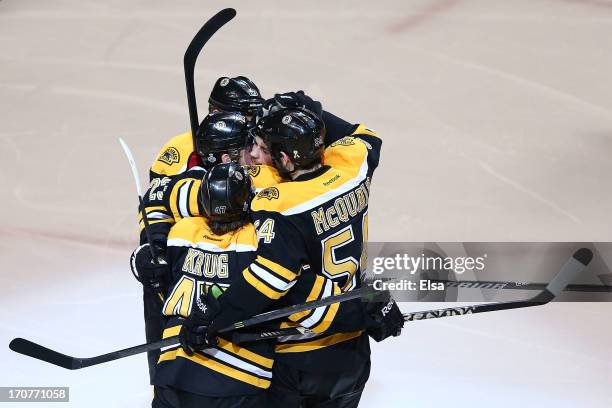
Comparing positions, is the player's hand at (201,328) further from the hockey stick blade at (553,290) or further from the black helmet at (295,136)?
the hockey stick blade at (553,290)

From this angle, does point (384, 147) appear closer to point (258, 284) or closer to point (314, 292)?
point (314, 292)

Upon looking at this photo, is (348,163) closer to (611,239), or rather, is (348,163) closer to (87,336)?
(87,336)

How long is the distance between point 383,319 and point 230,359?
0.45 meters

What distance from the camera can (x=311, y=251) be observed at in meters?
2.78

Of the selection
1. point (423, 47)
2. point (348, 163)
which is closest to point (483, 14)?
point (423, 47)

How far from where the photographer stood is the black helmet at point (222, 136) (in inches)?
122

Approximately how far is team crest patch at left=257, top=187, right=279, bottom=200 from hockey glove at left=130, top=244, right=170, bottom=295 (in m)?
0.45

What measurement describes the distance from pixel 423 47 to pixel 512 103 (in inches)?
30.8

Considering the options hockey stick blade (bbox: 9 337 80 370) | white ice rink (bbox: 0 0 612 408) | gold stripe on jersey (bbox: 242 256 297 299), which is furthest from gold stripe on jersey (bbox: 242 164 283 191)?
white ice rink (bbox: 0 0 612 408)

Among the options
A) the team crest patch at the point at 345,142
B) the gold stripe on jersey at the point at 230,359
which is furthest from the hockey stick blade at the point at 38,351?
the team crest patch at the point at 345,142

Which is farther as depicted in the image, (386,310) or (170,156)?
(170,156)

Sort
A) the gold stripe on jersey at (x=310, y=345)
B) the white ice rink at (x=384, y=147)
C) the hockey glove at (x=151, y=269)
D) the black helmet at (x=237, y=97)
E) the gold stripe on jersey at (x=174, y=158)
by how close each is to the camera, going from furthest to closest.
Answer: the white ice rink at (x=384, y=147) < the black helmet at (x=237, y=97) < the gold stripe on jersey at (x=174, y=158) < the hockey glove at (x=151, y=269) < the gold stripe on jersey at (x=310, y=345)

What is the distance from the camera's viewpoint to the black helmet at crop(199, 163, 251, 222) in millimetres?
2764

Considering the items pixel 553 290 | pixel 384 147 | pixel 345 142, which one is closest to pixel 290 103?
pixel 345 142
